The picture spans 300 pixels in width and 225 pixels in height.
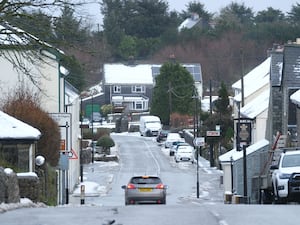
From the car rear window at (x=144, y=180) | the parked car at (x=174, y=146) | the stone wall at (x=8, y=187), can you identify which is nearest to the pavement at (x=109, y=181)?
the parked car at (x=174, y=146)

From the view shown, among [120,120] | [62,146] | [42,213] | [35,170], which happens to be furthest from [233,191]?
[120,120]

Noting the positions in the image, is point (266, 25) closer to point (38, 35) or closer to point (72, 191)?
point (72, 191)

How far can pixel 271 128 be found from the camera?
168ft

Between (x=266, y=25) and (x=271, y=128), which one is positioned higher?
(x=266, y=25)

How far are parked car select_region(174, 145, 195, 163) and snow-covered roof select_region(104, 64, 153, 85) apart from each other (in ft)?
156

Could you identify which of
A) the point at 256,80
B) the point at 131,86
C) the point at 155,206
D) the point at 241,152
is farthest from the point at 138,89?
the point at 155,206

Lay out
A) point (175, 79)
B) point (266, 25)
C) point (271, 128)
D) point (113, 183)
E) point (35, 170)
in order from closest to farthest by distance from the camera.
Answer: point (35, 170), point (271, 128), point (113, 183), point (175, 79), point (266, 25)

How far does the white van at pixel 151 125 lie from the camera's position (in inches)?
3866

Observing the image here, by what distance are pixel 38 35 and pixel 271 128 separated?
27684mm

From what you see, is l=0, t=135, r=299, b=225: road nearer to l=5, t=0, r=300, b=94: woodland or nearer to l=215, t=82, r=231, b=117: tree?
l=215, t=82, r=231, b=117: tree

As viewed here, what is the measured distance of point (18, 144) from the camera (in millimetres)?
32406

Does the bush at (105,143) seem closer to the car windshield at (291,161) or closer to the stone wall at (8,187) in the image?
the car windshield at (291,161)

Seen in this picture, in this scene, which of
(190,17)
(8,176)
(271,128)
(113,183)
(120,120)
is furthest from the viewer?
(190,17)

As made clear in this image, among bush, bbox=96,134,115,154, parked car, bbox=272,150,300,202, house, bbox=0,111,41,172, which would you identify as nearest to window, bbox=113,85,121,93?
bush, bbox=96,134,115,154
